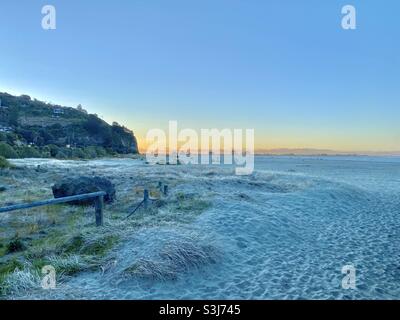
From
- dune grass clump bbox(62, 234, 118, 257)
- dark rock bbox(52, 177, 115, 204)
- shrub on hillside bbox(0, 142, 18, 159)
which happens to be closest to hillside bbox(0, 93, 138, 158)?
shrub on hillside bbox(0, 142, 18, 159)

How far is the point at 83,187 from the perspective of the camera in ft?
57.6

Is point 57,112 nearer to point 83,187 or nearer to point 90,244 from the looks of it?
point 83,187

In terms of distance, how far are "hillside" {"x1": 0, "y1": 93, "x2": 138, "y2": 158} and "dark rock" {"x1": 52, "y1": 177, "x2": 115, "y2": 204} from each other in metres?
59.3

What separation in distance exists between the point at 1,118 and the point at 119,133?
4033 cm

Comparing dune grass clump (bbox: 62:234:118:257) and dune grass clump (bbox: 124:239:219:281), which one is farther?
dune grass clump (bbox: 62:234:118:257)

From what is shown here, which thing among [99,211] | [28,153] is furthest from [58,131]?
[99,211]

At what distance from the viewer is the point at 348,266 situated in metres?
9.10

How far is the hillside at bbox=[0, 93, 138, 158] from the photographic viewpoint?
3453 inches

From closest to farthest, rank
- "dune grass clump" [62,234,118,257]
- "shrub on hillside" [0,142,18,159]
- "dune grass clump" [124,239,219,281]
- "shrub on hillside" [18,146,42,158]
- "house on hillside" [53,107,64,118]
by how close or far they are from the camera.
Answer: "dune grass clump" [124,239,219,281]
"dune grass clump" [62,234,118,257]
"shrub on hillside" [0,142,18,159]
"shrub on hillside" [18,146,42,158]
"house on hillside" [53,107,64,118]

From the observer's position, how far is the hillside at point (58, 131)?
87719 mm

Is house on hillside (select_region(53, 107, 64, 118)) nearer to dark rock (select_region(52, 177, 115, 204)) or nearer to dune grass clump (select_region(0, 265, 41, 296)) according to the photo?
dark rock (select_region(52, 177, 115, 204))

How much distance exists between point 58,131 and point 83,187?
99305 mm

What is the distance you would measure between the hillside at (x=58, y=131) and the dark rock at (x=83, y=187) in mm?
59285
